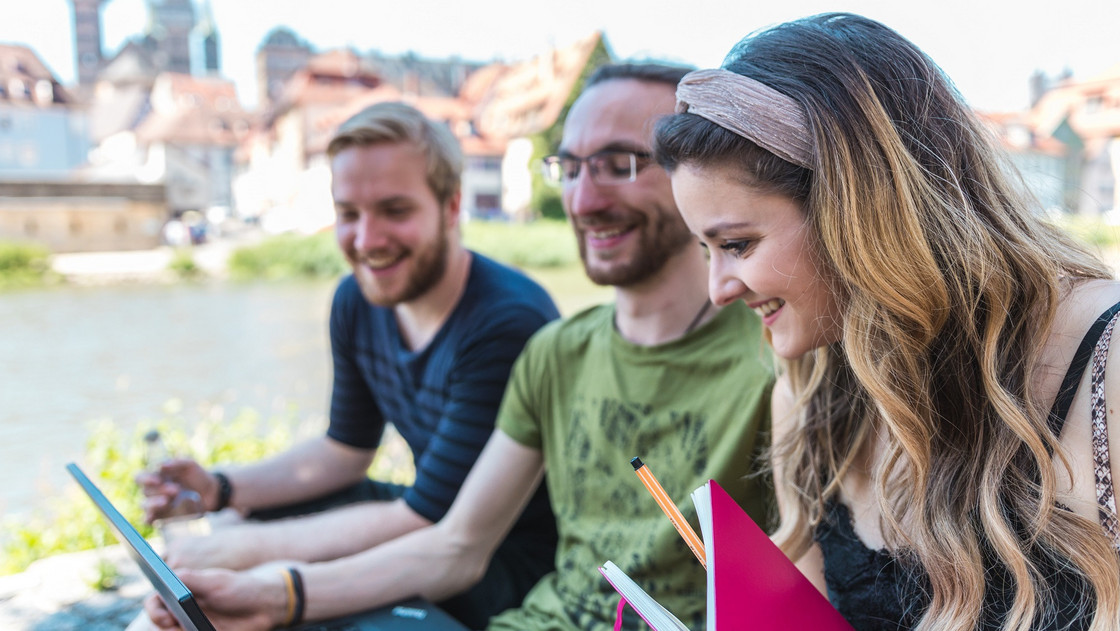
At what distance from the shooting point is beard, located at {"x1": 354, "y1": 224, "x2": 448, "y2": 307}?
8.63ft

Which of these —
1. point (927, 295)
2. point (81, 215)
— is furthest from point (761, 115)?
point (81, 215)

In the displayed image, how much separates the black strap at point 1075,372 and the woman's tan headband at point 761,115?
0.39 meters

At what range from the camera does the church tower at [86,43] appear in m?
85.3

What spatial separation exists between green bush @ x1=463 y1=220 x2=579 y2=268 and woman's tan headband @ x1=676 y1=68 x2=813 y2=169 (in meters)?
21.6

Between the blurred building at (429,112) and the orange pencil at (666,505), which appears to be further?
the blurred building at (429,112)

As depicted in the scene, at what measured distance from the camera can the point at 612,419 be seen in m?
1.90

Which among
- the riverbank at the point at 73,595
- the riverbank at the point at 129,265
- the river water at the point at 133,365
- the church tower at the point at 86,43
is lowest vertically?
the riverbank at the point at 129,265

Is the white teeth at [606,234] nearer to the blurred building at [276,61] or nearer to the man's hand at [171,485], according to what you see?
the man's hand at [171,485]

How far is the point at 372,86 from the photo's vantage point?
49188mm

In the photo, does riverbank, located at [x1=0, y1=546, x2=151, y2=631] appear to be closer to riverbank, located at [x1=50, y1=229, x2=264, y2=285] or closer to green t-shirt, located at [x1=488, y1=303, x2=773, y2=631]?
green t-shirt, located at [x1=488, y1=303, x2=773, y2=631]

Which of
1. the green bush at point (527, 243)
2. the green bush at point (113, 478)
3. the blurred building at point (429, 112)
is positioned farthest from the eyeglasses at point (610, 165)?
the blurred building at point (429, 112)

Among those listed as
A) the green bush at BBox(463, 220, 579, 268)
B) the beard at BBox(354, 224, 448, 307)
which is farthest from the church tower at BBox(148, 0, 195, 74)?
the beard at BBox(354, 224, 448, 307)

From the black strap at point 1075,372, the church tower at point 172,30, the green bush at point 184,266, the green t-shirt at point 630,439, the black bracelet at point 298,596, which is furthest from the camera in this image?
the church tower at point 172,30

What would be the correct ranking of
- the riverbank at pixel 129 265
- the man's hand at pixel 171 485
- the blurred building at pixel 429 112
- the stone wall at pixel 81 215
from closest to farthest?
the man's hand at pixel 171 485
the riverbank at pixel 129 265
the stone wall at pixel 81 215
the blurred building at pixel 429 112
